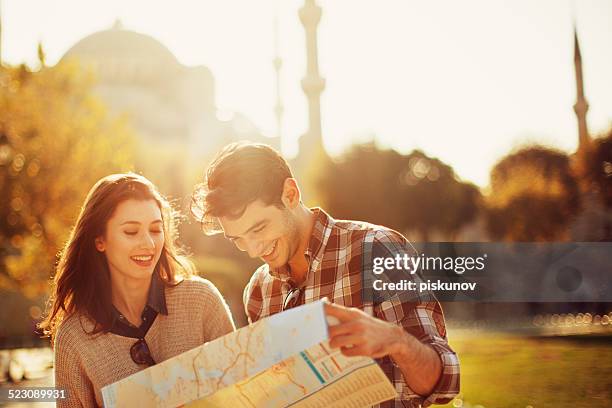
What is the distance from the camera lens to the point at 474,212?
26781 millimetres

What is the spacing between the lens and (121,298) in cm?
268

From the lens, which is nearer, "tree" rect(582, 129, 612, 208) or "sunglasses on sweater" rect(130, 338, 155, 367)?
"sunglasses on sweater" rect(130, 338, 155, 367)

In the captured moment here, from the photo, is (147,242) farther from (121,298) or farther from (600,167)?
(600,167)

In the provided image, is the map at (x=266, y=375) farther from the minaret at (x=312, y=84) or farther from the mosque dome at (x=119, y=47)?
the mosque dome at (x=119, y=47)

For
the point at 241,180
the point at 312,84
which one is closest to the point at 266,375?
the point at 241,180

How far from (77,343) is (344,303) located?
88 centimetres

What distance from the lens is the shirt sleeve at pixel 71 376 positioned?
238 centimetres

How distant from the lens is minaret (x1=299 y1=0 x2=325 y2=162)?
22.2 metres

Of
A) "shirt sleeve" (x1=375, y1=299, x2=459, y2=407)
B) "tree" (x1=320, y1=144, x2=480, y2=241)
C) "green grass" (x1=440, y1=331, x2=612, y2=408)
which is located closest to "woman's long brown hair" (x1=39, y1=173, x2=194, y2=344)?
"shirt sleeve" (x1=375, y1=299, x2=459, y2=407)

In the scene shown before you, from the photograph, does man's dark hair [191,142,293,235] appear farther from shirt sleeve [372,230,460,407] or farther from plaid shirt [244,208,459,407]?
shirt sleeve [372,230,460,407]

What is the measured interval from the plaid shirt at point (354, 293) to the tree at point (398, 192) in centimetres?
2169

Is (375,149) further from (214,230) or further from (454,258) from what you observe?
(214,230)

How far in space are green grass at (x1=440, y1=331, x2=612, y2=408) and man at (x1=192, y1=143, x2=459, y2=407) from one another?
5246 millimetres

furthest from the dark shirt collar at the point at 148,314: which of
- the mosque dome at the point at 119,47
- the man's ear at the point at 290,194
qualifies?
the mosque dome at the point at 119,47
